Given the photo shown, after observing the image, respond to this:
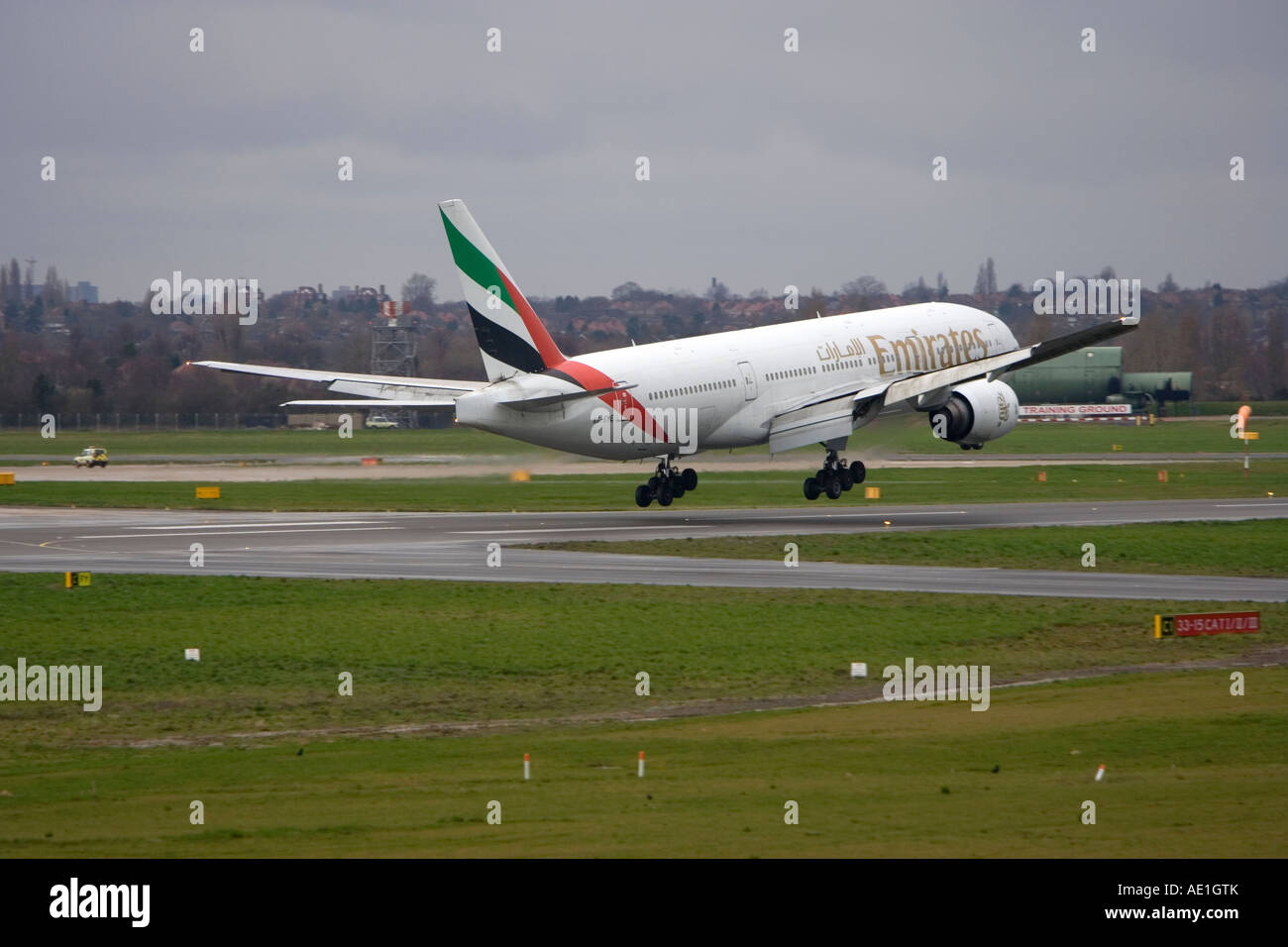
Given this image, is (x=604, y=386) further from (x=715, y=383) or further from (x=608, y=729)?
(x=608, y=729)

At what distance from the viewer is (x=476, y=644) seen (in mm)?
32125

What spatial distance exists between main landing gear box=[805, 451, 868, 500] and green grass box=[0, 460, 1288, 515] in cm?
193

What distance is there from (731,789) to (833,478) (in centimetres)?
3872

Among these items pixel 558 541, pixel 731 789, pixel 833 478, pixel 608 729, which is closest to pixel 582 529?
pixel 558 541

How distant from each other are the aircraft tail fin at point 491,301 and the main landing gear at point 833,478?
1327 centimetres

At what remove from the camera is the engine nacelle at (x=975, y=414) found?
56.7 m

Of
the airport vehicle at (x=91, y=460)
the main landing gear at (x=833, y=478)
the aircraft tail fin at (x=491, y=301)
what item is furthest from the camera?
the airport vehicle at (x=91, y=460)

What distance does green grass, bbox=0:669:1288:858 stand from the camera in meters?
17.0

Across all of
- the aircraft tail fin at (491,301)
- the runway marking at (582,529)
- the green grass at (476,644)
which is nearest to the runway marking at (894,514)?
the runway marking at (582,529)
